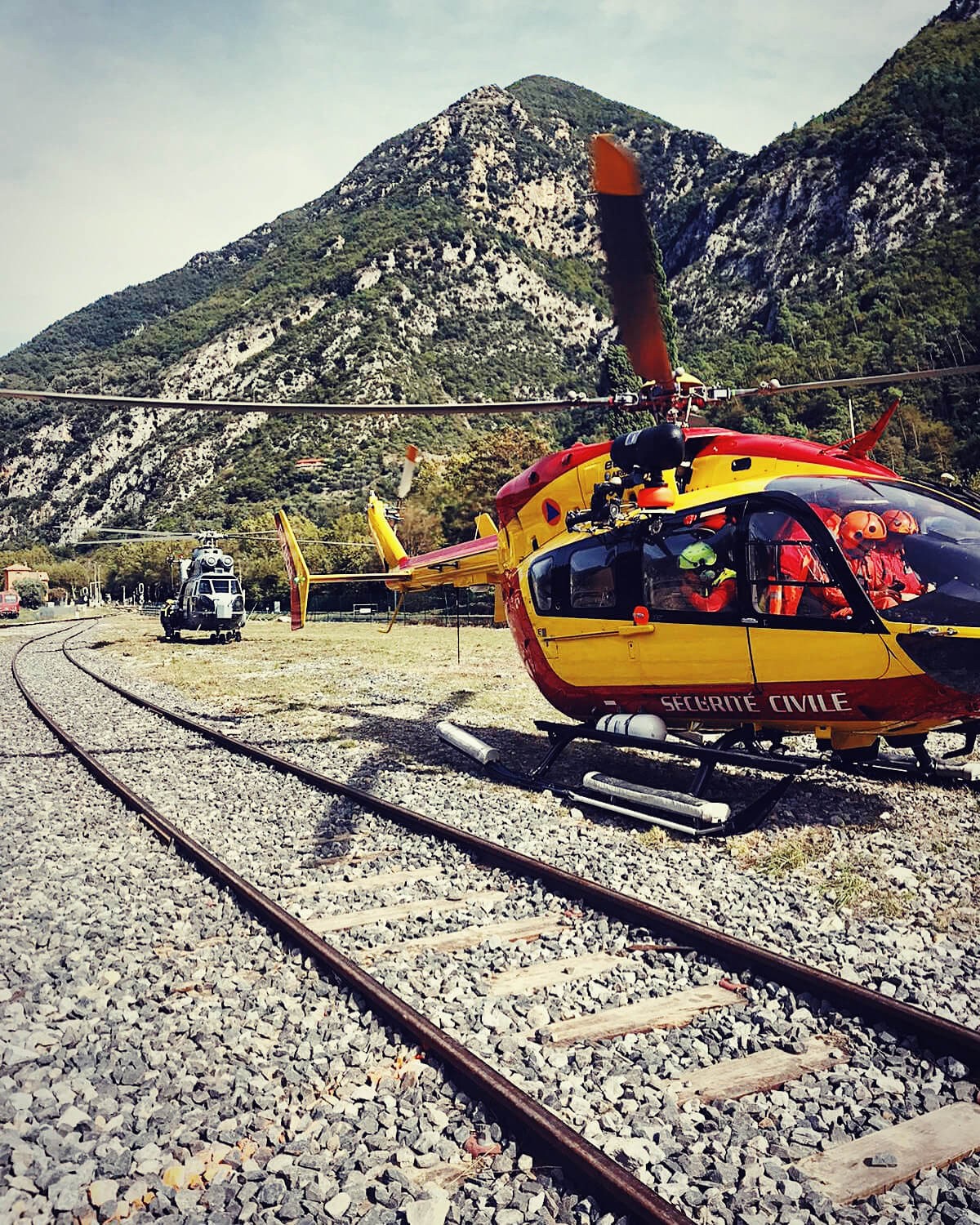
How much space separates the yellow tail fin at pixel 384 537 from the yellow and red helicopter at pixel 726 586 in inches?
217

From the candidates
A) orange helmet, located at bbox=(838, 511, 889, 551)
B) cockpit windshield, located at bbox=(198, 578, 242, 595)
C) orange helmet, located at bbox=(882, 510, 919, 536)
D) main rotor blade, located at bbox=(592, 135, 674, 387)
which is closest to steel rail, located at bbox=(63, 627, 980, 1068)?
orange helmet, located at bbox=(838, 511, 889, 551)

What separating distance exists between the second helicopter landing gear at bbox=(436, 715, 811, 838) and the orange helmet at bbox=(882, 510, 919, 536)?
195cm

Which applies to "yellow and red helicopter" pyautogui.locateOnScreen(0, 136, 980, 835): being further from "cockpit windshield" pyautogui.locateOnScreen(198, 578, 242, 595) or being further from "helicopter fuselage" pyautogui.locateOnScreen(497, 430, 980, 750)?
"cockpit windshield" pyautogui.locateOnScreen(198, 578, 242, 595)

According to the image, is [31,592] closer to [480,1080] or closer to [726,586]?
[726,586]

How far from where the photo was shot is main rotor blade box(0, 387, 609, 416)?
5.51 metres

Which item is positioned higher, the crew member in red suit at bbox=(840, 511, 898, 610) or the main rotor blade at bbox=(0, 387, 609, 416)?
the main rotor blade at bbox=(0, 387, 609, 416)

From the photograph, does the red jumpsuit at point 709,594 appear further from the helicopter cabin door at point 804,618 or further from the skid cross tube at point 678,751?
the skid cross tube at point 678,751

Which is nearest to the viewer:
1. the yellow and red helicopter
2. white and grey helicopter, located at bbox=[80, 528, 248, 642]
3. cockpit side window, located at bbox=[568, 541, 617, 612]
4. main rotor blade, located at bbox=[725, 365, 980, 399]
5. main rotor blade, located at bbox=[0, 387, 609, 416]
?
main rotor blade, located at bbox=[0, 387, 609, 416]

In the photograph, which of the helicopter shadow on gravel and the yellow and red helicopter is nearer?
the yellow and red helicopter

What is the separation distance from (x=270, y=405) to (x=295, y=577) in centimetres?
849

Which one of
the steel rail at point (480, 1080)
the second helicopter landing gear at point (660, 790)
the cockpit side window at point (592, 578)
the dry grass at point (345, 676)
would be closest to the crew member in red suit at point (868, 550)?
the second helicopter landing gear at point (660, 790)

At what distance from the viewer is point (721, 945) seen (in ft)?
14.5

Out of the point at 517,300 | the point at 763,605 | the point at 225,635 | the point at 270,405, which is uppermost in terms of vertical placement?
the point at 517,300

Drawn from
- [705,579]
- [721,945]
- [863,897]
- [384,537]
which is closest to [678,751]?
[705,579]
